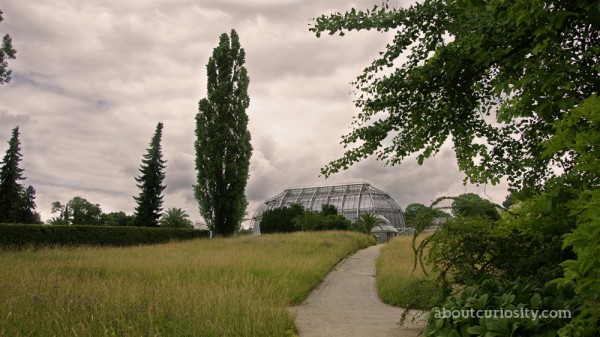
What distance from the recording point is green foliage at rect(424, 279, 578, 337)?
2.75 m

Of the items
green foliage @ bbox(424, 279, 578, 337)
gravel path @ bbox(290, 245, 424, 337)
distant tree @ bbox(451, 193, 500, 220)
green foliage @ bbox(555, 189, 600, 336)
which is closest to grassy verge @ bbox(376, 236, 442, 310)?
gravel path @ bbox(290, 245, 424, 337)

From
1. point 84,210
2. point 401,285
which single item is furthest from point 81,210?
point 401,285

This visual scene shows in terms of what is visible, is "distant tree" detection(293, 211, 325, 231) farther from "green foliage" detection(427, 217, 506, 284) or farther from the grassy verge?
A: "green foliage" detection(427, 217, 506, 284)

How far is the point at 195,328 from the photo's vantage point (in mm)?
5102

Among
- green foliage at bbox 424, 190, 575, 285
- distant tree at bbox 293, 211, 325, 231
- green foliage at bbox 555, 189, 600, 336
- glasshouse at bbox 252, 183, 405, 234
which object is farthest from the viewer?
glasshouse at bbox 252, 183, 405, 234

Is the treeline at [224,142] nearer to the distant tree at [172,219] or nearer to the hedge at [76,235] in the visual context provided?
the hedge at [76,235]

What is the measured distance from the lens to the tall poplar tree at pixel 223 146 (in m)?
28.3

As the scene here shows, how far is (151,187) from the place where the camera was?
4388cm

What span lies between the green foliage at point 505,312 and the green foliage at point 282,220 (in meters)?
30.4

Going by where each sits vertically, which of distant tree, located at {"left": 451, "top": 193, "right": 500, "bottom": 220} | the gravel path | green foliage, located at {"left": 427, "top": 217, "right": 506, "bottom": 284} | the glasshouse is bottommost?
the gravel path

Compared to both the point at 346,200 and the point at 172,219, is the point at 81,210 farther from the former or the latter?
the point at 346,200

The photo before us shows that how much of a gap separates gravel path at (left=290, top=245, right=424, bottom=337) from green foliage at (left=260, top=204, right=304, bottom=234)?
18.1 m

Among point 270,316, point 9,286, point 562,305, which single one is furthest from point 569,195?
point 9,286

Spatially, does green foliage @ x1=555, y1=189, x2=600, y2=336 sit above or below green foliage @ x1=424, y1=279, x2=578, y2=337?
above
